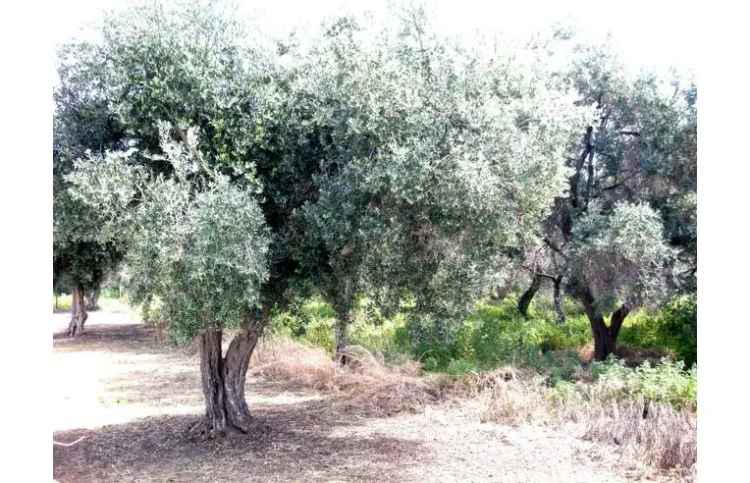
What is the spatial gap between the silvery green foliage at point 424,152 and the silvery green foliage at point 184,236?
660 mm

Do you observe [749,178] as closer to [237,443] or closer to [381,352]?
[237,443]

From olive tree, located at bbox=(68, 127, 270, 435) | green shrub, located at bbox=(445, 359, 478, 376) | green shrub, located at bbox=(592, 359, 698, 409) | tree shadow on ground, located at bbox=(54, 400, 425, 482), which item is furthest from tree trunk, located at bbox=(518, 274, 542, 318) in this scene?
olive tree, located at bbox=(68, 127, 270, 435)

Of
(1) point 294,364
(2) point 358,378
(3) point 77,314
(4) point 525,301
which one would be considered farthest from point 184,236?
(3) point 77,314

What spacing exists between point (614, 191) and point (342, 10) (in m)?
5.86

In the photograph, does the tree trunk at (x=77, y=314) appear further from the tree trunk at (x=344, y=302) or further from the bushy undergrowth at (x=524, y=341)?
the tree trunk at (x=344, y=302)

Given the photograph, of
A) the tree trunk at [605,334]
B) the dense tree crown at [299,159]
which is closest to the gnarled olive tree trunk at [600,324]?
the tree trunk at [605,334]

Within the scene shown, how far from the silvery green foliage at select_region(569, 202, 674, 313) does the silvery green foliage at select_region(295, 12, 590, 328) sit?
3887 millimetres

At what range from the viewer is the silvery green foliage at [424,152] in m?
5.01

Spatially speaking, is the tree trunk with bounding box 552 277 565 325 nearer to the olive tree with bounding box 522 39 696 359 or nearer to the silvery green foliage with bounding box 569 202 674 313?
the olive tree with bounding box 522 39 696 359

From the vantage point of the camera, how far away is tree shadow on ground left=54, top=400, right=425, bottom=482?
6059 mm

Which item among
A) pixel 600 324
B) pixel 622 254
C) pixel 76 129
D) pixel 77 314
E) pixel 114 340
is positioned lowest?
pixel 114 340

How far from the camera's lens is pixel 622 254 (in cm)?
924

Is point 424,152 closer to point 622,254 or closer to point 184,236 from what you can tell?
point 184,236

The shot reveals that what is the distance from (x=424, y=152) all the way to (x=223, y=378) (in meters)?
3.21
